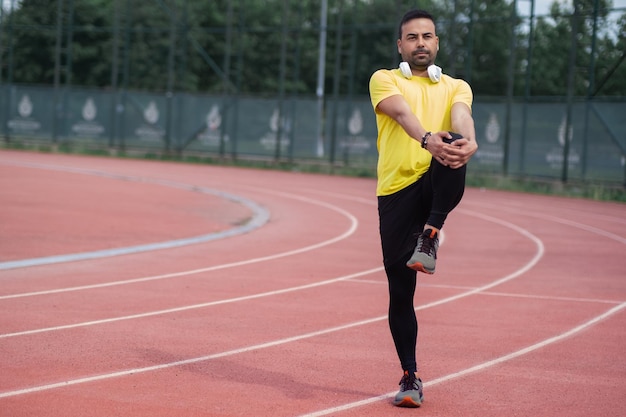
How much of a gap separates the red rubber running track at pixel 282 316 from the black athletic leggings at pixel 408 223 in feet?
1.45

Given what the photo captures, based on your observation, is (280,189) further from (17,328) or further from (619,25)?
(17,328)

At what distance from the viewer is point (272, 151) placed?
37375mm

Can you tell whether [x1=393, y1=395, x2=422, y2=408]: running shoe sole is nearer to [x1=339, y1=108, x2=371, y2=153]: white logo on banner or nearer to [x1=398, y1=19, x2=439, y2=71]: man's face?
[x1=398, y1=19, x2=439, y2=71]: man's face

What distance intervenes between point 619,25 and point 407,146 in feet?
78.0

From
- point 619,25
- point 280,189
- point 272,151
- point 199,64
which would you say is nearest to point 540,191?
point 619,25

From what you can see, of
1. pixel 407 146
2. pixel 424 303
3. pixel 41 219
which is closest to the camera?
pixel 407 146

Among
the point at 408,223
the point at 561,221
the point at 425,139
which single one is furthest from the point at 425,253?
the point at 561,221

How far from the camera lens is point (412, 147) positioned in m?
5.70

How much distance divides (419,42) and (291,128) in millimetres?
31557

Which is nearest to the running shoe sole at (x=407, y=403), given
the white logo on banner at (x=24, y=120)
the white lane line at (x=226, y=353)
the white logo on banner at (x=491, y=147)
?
the white lane line at (x=226, y=353)

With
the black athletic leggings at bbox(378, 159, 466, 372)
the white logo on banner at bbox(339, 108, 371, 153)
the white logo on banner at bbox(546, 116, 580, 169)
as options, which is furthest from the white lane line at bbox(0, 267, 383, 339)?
the white logo on banner at bbox(339, 108, 371, 153)

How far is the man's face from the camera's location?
567 centimetres

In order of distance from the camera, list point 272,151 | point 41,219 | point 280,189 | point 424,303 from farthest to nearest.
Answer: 1. point 272,151
2. point 280,189
3. point 41,219
4. point 424,303

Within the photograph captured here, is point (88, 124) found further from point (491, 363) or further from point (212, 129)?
point (491, 363)
